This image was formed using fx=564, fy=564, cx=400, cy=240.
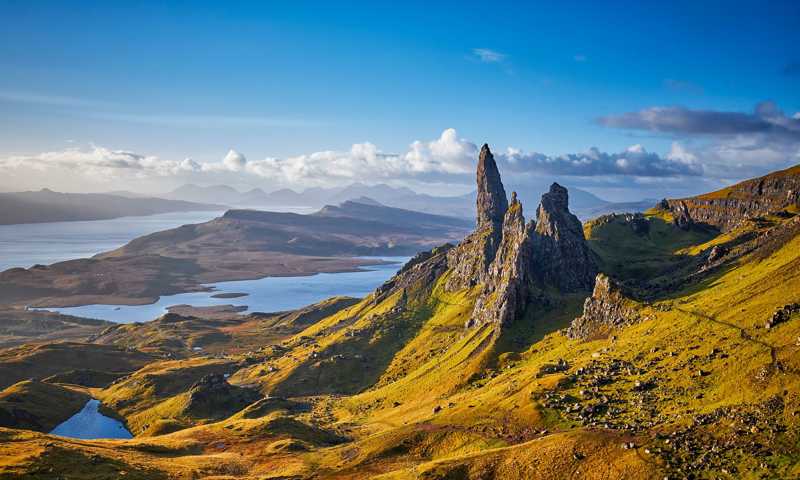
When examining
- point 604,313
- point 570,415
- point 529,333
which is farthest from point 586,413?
point 529,333

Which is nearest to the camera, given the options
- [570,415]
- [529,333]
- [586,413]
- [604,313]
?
[586,413]

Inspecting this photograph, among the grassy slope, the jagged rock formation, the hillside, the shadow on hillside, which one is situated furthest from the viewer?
the shadow on hillside

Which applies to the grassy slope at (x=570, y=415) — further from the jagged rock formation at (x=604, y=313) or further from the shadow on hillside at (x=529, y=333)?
the jagged rock formation at (x=604, y=313)

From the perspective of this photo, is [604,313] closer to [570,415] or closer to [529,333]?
[529,333]

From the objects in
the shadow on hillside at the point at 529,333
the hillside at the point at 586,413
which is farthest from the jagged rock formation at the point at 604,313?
the shadow on hillside at the point at 529,333

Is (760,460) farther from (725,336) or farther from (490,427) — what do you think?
(490,427)

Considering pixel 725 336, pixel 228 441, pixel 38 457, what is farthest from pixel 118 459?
pixel 725 336

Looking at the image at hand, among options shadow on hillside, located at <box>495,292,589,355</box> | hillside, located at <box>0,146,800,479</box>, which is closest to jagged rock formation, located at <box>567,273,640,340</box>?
hillside, located at <box>0,146,800,479</box>

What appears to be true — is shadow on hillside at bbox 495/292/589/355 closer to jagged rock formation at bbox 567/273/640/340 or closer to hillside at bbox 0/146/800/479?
hillside at bbox 0/146/800/479
